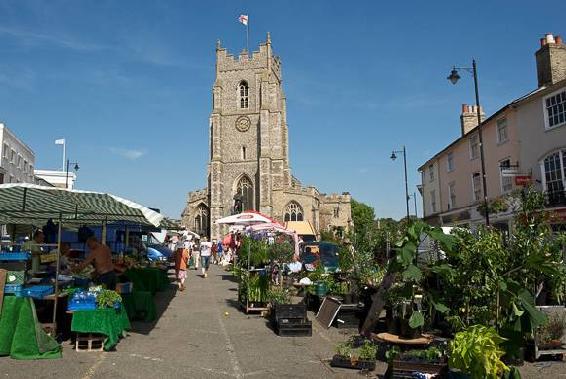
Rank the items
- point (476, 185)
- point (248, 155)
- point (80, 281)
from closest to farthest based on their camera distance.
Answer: point (80, 281)
point (476, 185)
point (248, 155)

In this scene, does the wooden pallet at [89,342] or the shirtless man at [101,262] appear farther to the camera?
the shirtless man at [101,262]

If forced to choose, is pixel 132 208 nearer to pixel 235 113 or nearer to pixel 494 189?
pixel 494 189

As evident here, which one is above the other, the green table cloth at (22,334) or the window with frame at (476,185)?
the window with frame at (476,185)

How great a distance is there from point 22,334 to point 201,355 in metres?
2.67

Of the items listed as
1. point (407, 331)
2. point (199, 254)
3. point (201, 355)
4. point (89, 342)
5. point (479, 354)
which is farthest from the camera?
point (199, 254)

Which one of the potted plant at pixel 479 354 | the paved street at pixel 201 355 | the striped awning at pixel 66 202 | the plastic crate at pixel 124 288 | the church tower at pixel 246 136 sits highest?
the church tower at pixel 246 136

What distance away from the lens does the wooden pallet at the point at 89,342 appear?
735 cm

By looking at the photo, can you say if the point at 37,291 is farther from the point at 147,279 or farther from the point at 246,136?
the point at 246,136

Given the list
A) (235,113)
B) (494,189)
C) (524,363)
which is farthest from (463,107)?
(235,113)

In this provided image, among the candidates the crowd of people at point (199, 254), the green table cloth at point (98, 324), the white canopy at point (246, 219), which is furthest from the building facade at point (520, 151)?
the green table cloth at point (98, 324)

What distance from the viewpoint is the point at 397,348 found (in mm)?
6508

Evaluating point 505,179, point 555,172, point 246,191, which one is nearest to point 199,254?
point 505,179

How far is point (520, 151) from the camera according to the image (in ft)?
63.4

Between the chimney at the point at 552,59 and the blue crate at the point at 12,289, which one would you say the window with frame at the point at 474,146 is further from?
the blue crate at the point at 12,289
